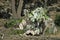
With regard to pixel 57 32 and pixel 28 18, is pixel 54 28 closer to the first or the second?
pixel 57 32

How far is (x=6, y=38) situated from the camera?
27.6 feet

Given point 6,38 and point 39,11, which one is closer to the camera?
point 6,38

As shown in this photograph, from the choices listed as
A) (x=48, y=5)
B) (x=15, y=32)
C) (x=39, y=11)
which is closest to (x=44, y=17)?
(x=39, y=11)

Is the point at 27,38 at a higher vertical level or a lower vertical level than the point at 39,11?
lower

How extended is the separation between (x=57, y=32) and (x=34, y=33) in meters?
0.99

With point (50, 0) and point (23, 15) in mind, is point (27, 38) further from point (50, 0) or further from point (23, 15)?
point (50, 0)

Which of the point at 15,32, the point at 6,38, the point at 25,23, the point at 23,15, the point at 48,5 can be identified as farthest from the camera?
the point at 48,5

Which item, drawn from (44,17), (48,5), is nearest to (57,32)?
(44,17)

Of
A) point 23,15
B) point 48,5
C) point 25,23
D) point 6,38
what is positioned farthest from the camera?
point 48,5

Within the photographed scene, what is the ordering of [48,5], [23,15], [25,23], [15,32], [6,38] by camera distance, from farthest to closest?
[48,5]
[23,15]
[25,23]
[15,32]
[6,38]

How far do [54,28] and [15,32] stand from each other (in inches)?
62.5

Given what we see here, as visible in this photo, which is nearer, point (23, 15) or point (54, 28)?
point (54, 28)

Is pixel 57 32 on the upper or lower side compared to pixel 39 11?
lower

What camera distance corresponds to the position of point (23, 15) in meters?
11.4
